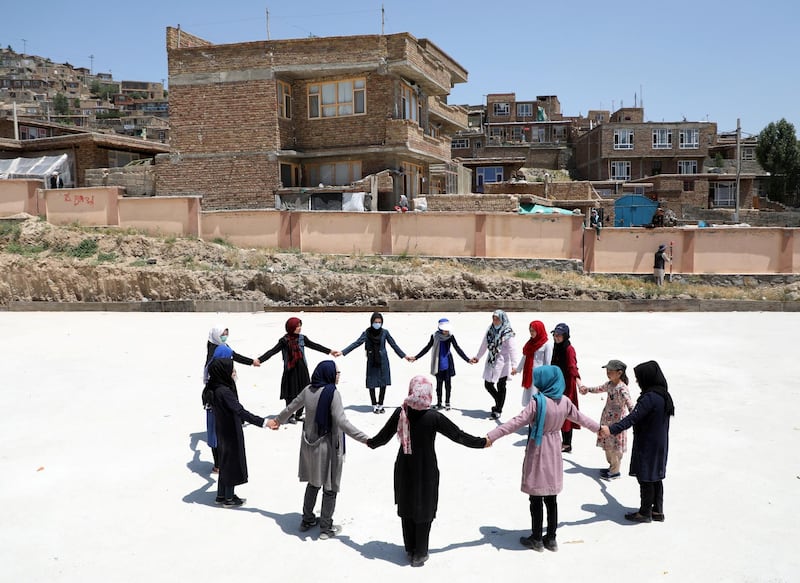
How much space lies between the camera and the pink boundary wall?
2189 centimetres

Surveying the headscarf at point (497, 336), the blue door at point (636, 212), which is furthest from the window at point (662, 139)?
the headscarf at point (497, 336)

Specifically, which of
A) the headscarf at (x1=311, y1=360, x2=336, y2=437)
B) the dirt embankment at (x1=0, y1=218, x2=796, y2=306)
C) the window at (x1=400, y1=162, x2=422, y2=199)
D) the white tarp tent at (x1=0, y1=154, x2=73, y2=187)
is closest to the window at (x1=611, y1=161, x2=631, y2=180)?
the window at (x1=400, y1=162, x2=422, y2=199)

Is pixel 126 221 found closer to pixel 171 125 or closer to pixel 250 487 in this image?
pixel 171 125

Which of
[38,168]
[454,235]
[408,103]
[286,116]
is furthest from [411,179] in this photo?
[38,168]

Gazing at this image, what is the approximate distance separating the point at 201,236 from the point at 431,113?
1774 centimetres

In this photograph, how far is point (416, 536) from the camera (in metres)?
4.68

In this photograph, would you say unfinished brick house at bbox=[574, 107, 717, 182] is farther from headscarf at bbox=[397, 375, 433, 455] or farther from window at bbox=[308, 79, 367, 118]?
headscarf at bbox=[397, 375, 433, 455]

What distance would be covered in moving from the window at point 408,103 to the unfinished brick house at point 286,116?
102 millimetres

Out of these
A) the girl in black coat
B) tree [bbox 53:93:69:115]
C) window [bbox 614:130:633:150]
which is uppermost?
tree [bbox 53:93:69:115]

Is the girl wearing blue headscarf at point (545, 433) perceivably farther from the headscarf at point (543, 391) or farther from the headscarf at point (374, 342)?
the headscarf at point (374, 342)

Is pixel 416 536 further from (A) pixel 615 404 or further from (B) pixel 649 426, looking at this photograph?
(A) pixel 615 404

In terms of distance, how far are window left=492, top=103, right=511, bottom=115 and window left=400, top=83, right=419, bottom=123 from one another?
3996 cm

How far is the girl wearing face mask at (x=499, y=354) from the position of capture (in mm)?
8047

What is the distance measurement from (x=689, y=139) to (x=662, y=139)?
2.21 metres
